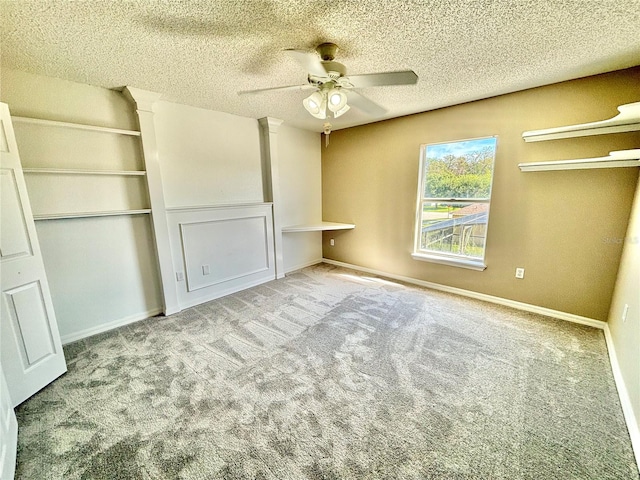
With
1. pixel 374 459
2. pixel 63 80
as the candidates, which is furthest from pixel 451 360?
pixel 63 80

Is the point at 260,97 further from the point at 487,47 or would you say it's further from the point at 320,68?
the point at 487,47

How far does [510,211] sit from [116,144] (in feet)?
13.0

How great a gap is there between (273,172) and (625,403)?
3.71 m

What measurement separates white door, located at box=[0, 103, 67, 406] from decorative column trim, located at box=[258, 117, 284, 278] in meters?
2.31

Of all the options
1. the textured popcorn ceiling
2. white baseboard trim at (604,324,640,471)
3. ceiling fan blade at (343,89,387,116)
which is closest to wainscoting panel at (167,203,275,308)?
the textured popcorn ceiling

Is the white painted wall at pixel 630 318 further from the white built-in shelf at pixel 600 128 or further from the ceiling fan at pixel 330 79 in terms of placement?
the ceiling fan at pixel 330 79

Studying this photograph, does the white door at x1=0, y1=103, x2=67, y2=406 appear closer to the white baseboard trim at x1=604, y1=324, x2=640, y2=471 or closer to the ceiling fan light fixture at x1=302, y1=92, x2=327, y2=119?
the ceiling fan light fixture at x1=302, y1=92, x2=327, y2=119

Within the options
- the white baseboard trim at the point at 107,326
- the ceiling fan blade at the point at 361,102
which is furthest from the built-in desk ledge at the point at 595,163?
the white baseboard trim at the point at 107,326

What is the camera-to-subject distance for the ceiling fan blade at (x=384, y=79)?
4.65ft

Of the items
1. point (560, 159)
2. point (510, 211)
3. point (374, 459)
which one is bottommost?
point (374, 459)

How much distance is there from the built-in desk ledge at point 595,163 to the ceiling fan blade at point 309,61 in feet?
7.00

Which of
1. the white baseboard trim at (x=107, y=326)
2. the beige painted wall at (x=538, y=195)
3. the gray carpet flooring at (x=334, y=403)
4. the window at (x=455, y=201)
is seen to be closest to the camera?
the gray carpet flooring at (x=334, y=403)

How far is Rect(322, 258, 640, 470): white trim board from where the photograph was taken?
1343 millimetres

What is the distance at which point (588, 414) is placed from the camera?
57.5 inches
